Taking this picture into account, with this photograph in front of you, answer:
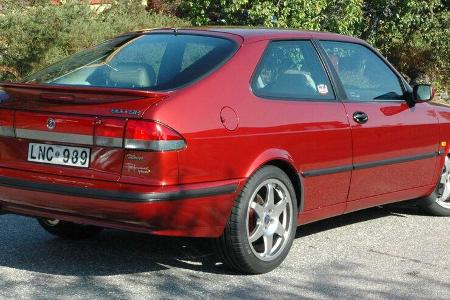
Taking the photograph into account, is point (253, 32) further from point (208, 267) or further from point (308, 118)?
point (208, 267)

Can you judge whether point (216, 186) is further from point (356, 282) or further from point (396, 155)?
point (396, 155)

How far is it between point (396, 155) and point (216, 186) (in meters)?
2.06

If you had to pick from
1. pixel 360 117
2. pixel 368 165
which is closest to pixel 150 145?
pixel 360 117

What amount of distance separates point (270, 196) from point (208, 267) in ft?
2.07

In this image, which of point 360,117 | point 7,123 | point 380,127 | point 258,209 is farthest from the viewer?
point 380,127

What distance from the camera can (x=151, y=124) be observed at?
4551 millimetres

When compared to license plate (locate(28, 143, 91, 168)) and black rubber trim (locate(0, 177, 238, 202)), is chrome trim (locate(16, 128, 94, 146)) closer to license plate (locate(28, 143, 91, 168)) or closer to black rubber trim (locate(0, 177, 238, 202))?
license plate (locate(28, 143, 91, 168))

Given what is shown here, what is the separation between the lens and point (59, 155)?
482 cm

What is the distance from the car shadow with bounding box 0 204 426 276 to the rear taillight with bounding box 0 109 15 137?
2.94 ft

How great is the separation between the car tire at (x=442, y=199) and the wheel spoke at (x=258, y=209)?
246cm

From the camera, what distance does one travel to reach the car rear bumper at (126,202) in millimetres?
4590

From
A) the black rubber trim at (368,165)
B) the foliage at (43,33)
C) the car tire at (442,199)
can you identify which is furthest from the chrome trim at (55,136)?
the foliage at (43,33)

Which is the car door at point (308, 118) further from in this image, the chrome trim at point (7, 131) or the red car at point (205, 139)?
the chrome trim at point (7, 131)

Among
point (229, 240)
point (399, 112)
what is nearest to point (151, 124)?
point (229, 240)
